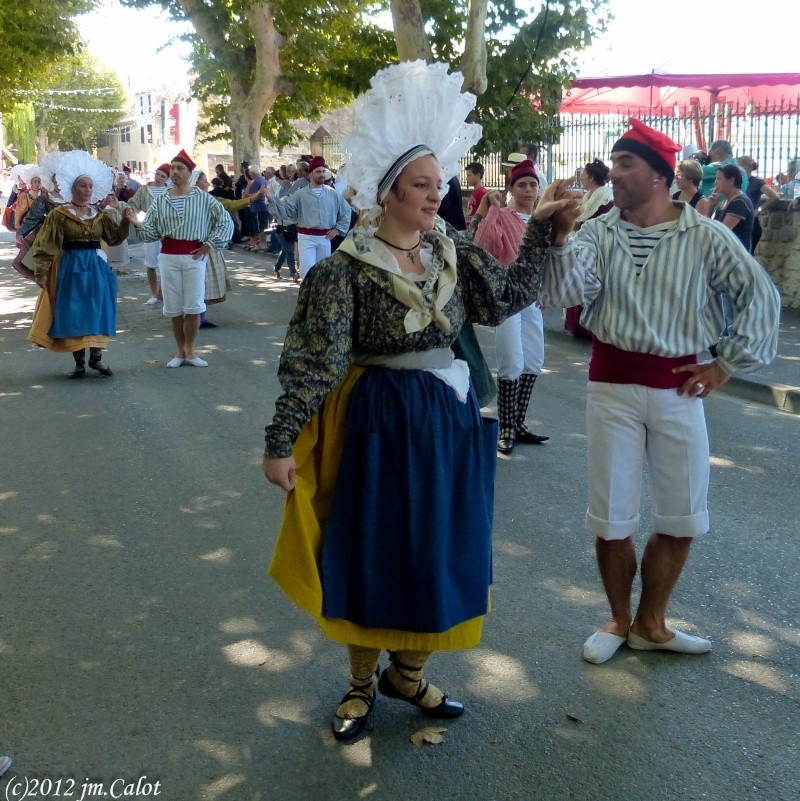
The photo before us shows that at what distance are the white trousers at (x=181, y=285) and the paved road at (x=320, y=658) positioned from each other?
3315 mm

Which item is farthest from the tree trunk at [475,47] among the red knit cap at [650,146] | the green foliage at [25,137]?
the green foliage at [25,137]

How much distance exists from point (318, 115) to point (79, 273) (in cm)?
2443

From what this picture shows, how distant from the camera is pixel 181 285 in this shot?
34.6ft

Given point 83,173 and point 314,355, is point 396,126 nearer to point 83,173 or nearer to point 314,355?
point 314,355

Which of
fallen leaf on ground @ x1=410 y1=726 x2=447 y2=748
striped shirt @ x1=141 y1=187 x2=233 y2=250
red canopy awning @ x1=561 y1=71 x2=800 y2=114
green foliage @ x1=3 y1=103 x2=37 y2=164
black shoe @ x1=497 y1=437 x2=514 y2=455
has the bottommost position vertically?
fallen leaf on ground @ x1=410 y1=726 x2=447 y2=748

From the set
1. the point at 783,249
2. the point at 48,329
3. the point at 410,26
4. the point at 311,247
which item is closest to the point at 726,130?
the point at 783,249

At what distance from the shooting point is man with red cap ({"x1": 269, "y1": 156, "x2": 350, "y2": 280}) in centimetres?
1457

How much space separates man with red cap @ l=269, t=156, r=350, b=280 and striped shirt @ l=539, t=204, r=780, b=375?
10995 millimetres

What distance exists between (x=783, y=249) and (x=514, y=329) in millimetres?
8109

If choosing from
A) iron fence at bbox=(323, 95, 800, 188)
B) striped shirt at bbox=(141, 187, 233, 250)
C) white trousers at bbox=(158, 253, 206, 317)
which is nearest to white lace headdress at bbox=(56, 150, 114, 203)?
striped shirt at bbox=(141, 187, 233, 250)

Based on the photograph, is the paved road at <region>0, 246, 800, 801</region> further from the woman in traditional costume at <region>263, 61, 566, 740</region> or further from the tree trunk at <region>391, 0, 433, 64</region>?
the tree trunk at <region>391, 0, 433, 64</region>

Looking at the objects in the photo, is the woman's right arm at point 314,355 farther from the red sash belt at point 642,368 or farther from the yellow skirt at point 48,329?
the yellow skirt at point 48,329

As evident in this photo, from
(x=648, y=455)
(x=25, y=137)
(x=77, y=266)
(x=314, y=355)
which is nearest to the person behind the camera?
(x=314, y=355)

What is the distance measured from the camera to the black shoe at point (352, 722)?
3.53 m
